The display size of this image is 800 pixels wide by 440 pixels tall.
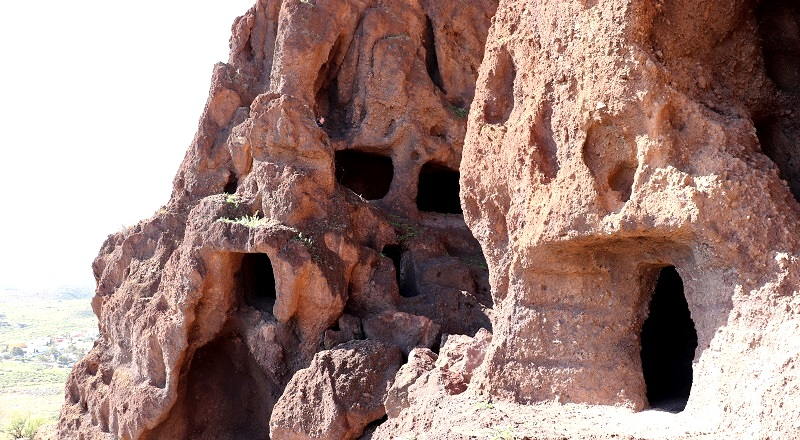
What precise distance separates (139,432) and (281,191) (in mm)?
3847

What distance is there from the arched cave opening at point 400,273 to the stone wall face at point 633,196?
3.42 m

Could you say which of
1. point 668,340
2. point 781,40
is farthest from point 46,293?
point 781,40

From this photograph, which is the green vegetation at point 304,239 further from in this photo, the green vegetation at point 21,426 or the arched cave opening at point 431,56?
the green vegetation at point 21,426

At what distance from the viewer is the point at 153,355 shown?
1079 cm

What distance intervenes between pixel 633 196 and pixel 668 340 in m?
2.39

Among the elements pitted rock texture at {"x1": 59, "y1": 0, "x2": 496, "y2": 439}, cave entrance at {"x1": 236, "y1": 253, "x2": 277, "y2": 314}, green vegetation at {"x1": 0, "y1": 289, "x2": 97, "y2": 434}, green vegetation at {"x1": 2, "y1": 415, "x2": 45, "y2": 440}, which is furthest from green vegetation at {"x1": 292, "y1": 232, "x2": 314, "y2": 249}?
green vegetation at {"x1": 2, "y1": 415, "x2": 45, "y2": 440}

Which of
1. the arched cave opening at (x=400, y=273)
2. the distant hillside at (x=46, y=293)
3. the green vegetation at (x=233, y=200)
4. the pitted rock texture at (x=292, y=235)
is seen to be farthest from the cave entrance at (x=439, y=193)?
the distant hillside at (x=46, y=293)

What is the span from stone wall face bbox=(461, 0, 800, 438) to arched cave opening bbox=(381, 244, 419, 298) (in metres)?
3.42

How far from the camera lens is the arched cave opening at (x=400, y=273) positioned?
11027mm

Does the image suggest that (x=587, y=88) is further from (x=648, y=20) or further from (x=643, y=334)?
(x=643, y=334)

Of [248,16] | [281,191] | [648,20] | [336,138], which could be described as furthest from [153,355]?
[648,20]

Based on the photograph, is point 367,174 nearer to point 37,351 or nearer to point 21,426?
point 21,426

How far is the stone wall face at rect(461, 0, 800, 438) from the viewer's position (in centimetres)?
539

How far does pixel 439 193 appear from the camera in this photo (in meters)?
14.6
